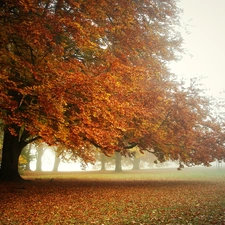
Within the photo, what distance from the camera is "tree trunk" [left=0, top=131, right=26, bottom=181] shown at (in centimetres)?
1853

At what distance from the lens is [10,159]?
18.8 metres

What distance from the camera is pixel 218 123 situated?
872 inches

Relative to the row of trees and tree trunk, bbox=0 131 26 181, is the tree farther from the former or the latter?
tree trunk, bbox=0 131 26 181

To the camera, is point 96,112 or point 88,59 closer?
point 96,112

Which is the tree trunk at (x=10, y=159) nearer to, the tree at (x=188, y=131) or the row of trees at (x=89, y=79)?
the row of trees at (x=89, y=79)

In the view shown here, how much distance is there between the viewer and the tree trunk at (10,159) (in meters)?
18.5

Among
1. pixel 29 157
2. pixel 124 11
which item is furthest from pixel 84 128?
pixel 29 157

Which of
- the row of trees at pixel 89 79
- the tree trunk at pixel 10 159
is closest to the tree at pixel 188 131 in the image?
the row of trees at pixel 89 79

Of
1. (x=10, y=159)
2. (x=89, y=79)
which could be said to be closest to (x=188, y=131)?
(x=89, y=79)

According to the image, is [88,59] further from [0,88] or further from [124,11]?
[0,88]

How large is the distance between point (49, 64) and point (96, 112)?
3.18m

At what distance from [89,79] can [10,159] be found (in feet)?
36.3

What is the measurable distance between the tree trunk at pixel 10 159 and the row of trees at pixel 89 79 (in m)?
0.07

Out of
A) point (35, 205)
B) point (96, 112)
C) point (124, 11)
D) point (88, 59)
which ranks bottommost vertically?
point (35, 205)
